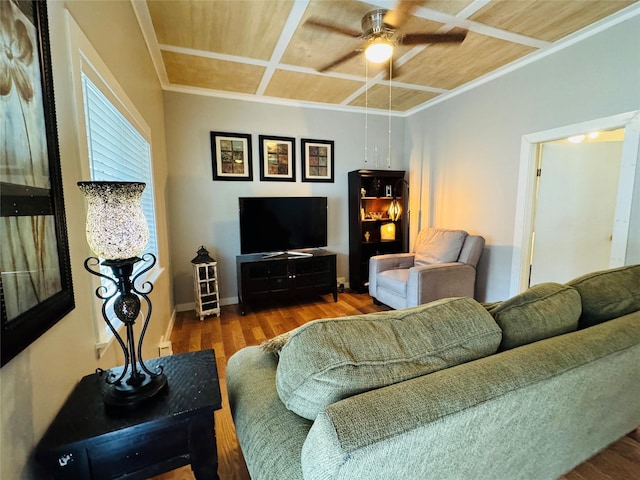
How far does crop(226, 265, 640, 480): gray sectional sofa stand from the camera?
593mm

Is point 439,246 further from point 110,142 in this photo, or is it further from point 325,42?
point 110,142

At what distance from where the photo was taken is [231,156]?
3.47 meters

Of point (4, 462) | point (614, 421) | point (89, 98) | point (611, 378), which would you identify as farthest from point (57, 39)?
point (614, 421)

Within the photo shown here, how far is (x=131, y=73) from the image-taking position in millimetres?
1829

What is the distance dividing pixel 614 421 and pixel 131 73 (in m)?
3.03

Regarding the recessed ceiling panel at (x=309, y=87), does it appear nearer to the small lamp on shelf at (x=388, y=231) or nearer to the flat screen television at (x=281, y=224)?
the flat screen television at (x=281, y=224)

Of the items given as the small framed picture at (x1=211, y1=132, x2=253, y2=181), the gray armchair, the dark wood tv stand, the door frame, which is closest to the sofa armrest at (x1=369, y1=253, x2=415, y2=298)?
the gray armchair

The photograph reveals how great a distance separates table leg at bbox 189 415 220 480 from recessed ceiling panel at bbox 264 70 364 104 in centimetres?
293

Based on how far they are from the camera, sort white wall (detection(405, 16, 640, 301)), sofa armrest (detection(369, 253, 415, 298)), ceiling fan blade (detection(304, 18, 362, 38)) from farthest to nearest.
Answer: sofa armrest (detection(369, 253, 415, 298)) → white wall (detection(405, 16, 640, 301)) → ceiling fan blade (detection(304, 18, 362, 38))

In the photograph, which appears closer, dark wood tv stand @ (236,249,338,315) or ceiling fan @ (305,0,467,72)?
ceiling fan @ (305,0,467,72)

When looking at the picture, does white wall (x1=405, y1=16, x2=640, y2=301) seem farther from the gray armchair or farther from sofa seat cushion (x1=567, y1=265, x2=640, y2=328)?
sofa seat cushion (x1=567, y1=265, x2=640, y2=328)

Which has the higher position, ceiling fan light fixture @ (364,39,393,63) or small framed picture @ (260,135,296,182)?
ceiling fan light fixture @ (364,39,393,63)

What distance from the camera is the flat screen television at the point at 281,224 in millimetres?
3375

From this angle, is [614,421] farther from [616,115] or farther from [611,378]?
[616,115]
